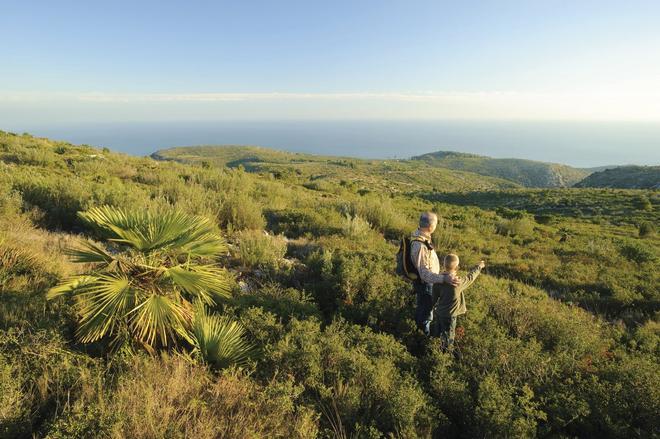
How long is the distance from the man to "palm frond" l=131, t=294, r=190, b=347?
2.95 m

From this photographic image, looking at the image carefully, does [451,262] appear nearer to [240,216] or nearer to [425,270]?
[425,270]

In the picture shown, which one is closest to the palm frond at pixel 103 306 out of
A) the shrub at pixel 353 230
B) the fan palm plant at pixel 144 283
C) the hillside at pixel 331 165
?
the fan palm plant at pixel 144 283

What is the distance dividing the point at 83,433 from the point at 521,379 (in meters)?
4.19

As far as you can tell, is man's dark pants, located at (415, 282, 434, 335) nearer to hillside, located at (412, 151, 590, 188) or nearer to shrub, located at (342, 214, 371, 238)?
shrub, located at (342, 214, 371, 238)

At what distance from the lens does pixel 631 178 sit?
53.6 metres

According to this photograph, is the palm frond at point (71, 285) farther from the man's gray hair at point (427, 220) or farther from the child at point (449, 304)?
the child at point (449, 304)

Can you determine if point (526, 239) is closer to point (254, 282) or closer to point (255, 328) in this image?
point (254, 282)

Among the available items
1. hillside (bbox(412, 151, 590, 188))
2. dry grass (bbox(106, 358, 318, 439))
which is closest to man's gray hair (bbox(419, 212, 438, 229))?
dry grass (bbox(106, 358, 318, 439))

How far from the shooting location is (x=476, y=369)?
3725 mm

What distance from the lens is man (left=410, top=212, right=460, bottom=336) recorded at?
13.9 ft

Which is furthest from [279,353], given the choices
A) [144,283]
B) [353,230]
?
[353,230]

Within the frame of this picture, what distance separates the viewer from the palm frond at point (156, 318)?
318cm

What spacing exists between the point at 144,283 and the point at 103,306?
44 cm

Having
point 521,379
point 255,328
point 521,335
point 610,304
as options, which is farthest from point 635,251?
point 255,328
